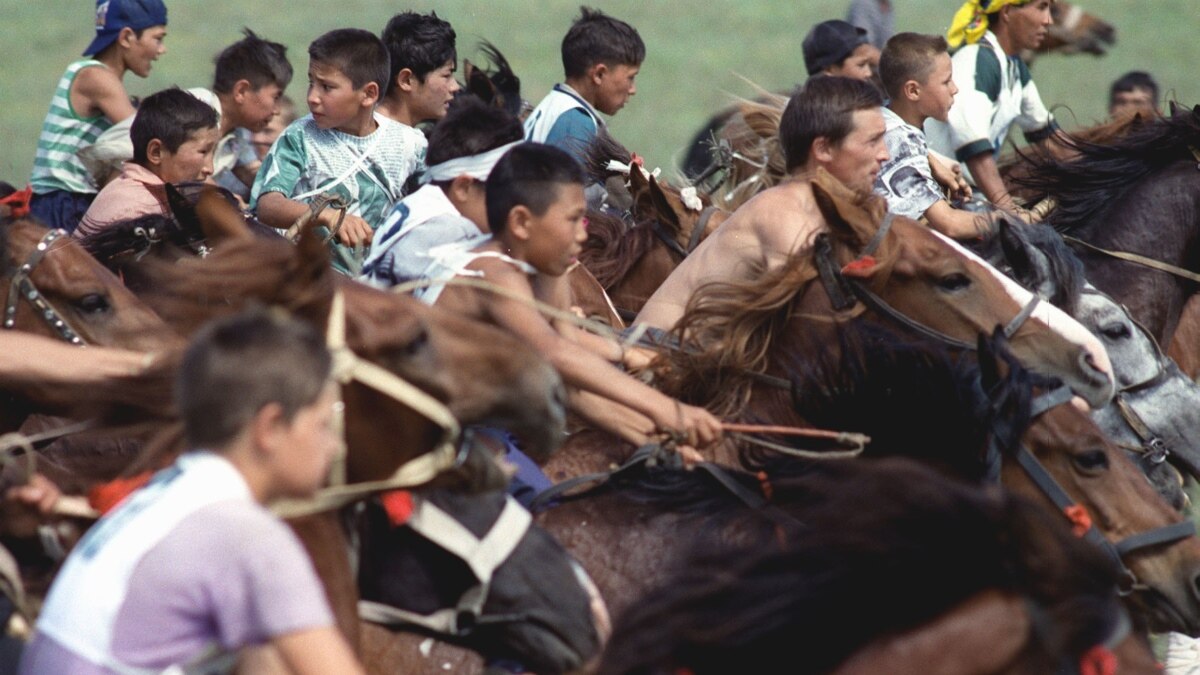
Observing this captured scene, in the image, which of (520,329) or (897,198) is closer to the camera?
(520,329)

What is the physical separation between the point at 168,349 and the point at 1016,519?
70.5 inches

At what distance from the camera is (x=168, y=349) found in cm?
355

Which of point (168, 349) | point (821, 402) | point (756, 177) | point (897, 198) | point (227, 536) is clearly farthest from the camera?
point (756, 177)

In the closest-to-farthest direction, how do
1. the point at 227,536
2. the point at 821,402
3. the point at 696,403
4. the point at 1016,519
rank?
the point at 227,536 < the point at 1016,519 < the point at 821,402 < the point at 696,403

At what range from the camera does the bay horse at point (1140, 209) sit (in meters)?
6.97

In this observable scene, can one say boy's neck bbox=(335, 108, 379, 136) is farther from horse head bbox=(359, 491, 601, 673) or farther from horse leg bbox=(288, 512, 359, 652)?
horse leg bbox=(288, 512, 359, 652)

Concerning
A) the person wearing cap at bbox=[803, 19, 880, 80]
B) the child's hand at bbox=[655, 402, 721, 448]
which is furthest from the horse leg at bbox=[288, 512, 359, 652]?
the person wearing cap at bbox=[803, 19, 880, 80]

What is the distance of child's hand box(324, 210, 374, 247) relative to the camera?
627 cm

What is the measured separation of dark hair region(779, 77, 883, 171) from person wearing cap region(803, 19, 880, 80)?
13.4ft

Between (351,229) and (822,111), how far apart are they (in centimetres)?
190

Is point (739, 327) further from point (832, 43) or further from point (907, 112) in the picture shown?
point (832, 43)

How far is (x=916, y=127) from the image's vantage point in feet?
25.1

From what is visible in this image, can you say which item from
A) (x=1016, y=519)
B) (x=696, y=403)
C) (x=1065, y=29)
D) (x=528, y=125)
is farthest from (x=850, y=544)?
(x=1065, y=29)

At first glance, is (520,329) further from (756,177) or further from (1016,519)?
(756,177)
